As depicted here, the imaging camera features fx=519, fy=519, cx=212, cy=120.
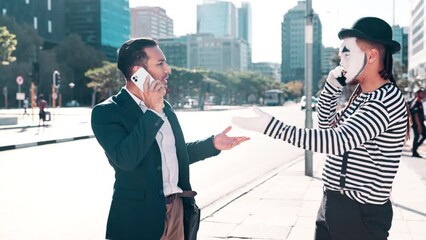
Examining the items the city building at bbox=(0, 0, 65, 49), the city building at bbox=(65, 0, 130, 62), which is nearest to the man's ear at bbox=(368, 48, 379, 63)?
the city building at bbox=(0, 0, 65, 49)

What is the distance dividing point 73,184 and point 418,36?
93923 mm

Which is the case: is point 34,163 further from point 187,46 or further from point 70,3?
point 187,46

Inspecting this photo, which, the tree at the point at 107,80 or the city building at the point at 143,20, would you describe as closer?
the tree at the point at 107,80

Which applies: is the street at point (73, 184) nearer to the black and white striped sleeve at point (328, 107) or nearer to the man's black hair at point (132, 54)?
the black and white striped sleeve at point (328, 107)

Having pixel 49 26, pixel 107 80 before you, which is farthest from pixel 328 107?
pixel 49 26

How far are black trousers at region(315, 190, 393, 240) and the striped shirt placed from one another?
0.14ft

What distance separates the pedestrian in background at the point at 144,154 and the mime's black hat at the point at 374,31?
3.21 feet

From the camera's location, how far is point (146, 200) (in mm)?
2455

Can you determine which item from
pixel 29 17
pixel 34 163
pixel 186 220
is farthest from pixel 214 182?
pixel 29 17

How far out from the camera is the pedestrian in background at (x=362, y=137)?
2.32 m

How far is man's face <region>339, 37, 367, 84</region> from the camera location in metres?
2.55

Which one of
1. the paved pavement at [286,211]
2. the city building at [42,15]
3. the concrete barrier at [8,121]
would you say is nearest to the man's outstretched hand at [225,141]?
the paved pavement at [286,211]

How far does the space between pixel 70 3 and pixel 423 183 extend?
99754 millimetres

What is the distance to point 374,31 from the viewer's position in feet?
8.24
